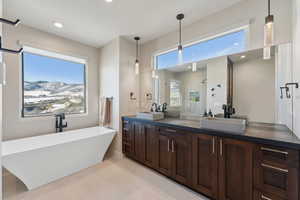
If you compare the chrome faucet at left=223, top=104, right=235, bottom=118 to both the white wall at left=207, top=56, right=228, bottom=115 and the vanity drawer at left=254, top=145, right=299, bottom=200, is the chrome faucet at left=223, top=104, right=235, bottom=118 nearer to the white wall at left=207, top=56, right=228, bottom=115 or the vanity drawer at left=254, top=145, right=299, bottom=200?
the white wall at left=207, top=56, right=228, bottom=115

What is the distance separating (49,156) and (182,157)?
2173 millimetres

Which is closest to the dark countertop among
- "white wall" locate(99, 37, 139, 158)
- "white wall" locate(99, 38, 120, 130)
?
"white wall" locate(99, 37, 139, 158)

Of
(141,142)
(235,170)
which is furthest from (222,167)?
(141,142)

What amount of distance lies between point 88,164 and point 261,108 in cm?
330

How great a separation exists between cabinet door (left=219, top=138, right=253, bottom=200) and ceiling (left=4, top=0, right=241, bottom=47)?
2.15 meters

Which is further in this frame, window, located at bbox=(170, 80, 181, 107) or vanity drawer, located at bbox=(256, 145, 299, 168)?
window, located at bbox=(170, 80, 181, 107)

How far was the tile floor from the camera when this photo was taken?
193 centimetres

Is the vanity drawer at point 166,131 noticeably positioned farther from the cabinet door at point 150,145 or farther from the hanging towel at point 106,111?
the hanging towel at point 106,111

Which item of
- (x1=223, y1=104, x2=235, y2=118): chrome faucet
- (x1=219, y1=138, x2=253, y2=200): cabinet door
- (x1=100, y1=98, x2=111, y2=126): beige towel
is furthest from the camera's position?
(x1=100, y1=98, x2=111, y2=126): beige towel

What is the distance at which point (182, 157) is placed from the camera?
2090 millimetres

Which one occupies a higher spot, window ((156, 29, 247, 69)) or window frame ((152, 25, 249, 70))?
window frame ((152, 25, 249, 70))

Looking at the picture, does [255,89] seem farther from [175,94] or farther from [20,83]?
[20,83]

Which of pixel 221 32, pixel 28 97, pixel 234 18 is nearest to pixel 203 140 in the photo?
pixel 221 32

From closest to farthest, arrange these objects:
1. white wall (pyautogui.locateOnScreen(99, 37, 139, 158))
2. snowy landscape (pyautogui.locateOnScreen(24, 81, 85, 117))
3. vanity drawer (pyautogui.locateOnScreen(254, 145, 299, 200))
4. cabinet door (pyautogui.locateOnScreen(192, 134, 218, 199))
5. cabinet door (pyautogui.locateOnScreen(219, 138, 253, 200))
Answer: vanity drawer (pyautogui.locateOnScreen(254, 145, 299, 200))
cabinet door (pyautogui.locateOnScreen(219, 138, 253, 200))
cabinet door (pyautogui.locateOnScreen(192, 134, 218, 199))
snowy landscape (pyautogui.locateOnScreen(24, 81, 85, 117))
white wall (pyautogui.locateOnScreen(99, 37, 139, 158))
